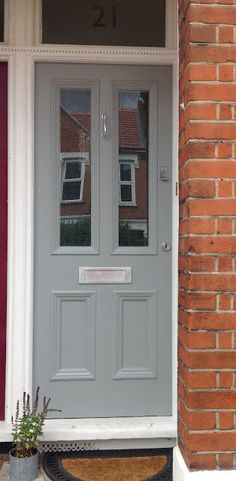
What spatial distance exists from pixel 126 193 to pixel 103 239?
Result: 347 millimetres

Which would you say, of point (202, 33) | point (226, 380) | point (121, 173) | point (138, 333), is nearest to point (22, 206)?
point (121, 173)

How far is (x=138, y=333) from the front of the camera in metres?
3.42

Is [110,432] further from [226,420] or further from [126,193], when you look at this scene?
[126,193]

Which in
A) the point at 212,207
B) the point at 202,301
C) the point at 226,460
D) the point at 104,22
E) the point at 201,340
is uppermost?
the point at 104,22

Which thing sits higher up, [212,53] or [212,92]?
[212,53]

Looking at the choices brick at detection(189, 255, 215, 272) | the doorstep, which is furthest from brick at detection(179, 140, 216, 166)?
the doorstep

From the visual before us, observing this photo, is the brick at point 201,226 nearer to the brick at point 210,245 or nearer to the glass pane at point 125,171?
the brick at point 210,245

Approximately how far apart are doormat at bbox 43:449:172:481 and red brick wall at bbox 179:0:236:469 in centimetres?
72

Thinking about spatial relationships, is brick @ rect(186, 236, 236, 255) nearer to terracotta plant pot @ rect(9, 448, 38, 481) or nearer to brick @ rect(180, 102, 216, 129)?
brick @ rect(180, 102, 216, 129)

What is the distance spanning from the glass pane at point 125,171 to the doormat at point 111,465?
1766 mm

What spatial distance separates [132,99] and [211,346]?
5.92 ft

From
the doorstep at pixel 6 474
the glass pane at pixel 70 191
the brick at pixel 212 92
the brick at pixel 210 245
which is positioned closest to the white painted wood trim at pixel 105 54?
the glass pane at pixel 70 191

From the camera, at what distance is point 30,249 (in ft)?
10.9

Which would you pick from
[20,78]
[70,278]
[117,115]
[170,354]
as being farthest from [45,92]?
[170,354]
